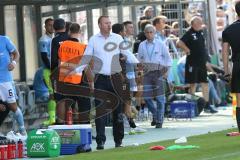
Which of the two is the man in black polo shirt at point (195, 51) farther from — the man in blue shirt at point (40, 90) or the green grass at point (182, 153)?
the green grass at point (182, 153)

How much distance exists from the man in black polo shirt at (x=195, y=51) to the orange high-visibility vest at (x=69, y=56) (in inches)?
297

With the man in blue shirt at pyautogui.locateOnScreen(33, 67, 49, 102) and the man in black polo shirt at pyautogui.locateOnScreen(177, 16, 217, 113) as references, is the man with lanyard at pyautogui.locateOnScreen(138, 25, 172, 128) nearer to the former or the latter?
the man in blue shirt at pyautogui.locateOnScreen(33, 67, 49, 102)

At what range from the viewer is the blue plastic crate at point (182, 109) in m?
24.0

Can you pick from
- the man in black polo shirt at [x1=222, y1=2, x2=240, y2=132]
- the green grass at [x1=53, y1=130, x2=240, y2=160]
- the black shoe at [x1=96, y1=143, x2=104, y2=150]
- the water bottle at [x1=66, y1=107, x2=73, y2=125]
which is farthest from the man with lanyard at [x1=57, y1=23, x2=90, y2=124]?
the man in black polo shirt at [x1=222, y1=2, x2=240, y2=132]

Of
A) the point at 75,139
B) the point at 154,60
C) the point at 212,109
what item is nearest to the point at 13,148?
the point at 75,139

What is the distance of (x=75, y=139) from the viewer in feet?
53.9

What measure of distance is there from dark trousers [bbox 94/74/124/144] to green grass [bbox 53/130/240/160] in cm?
40

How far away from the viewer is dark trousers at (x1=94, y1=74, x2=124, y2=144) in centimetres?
1658

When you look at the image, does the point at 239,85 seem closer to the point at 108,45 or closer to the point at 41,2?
the point at 108,45

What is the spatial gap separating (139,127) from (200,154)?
6588mm

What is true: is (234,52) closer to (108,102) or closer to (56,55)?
(108,102)

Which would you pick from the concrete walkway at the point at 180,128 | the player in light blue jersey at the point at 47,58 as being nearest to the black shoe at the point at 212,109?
the concrete walkway at the point at 180,128

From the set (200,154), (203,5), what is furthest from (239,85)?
(203,5)

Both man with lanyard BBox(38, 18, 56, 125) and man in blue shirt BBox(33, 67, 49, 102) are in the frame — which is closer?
man with lanyard BBox(38, 18, 56, 125)
